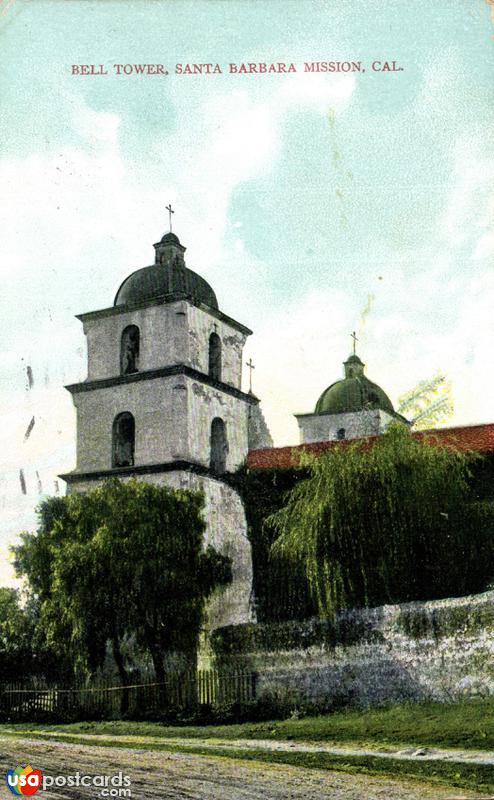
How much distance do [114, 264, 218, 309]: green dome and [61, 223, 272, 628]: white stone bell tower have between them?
0.10ft

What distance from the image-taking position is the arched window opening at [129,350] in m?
26.2

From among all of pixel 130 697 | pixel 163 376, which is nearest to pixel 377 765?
pixel 130 697

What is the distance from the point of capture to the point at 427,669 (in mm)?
16016

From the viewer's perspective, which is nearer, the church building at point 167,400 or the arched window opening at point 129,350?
the church building at point 167,400

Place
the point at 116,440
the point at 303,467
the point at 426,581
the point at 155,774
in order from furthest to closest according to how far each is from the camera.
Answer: the point at 116,440 → the point at 303,467 → the point at 426,581 → the point at 155,774

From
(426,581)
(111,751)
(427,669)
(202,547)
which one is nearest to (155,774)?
(111,751)

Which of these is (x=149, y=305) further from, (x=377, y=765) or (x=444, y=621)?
(x=377, y=765)

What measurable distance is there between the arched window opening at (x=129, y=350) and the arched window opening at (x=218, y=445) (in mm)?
2434

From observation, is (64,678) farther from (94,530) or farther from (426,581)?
(426,581)

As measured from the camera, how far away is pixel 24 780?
11.6 m

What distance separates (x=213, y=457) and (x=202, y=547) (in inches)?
201

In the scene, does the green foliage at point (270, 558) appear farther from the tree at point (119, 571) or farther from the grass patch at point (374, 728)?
the grass patch at point (374, 728)

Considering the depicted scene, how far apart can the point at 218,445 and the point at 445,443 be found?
7.47 metres

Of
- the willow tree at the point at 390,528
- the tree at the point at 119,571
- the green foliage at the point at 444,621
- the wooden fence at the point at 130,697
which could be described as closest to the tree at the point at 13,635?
the wooden fence at the point at 130,697
